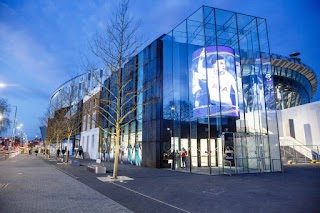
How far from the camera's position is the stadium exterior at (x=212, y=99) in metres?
19.4

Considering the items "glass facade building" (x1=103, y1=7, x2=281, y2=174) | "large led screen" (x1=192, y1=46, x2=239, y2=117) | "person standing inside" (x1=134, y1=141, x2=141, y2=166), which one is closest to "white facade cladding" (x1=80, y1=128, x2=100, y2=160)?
"person standing inside" (x1=134, y1=141, x2=141, y2=166)

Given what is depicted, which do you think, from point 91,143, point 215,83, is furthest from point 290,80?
point 91,143

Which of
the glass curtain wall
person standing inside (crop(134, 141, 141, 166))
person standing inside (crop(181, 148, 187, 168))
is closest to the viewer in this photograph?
the glass curtain wall

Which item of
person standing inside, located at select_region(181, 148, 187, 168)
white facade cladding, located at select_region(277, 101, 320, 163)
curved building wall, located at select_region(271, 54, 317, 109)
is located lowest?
person standing inside, located at select_region(181, 148, 187, 168)

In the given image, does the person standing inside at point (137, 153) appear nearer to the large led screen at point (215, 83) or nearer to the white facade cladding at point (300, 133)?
the large led screen at point (215, 83)

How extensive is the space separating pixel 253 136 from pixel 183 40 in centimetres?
1195

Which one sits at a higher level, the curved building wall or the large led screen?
the curved building wall

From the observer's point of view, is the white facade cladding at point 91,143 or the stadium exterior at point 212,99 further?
the white facade cladding at point 91,143

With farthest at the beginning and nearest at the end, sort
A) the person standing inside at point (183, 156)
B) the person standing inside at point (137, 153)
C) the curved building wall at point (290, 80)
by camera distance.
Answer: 1. the curved building wall at point (290, 80)
2. the person standing inside at point (137, 153)
3. the person standing inside at point (183, 156)

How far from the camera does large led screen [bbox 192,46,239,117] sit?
1905 cm

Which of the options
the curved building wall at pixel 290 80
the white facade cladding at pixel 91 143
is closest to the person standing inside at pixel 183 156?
the white facade cladding at pixel 91 143

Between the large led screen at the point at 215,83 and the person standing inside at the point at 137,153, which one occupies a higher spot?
the large led screen at the point at 215,83

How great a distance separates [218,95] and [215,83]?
3.53 feet

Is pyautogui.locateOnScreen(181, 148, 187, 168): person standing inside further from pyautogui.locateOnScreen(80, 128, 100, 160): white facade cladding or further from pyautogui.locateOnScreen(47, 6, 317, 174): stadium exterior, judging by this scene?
pyautogui.locateOnScreen(80, 128, 100, 160): white facade cladding
